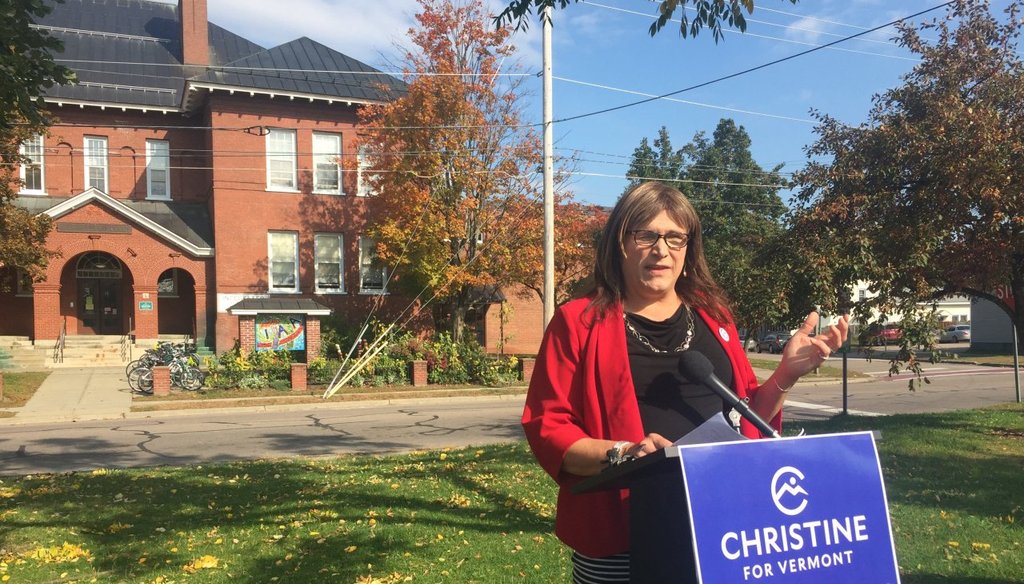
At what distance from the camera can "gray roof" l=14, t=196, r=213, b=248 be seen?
88.2ft

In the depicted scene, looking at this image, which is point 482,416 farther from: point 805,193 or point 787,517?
point 787,517

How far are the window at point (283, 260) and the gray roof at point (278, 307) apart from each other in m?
2.23

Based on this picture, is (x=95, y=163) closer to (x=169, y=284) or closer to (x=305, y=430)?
(x=169, y=284)

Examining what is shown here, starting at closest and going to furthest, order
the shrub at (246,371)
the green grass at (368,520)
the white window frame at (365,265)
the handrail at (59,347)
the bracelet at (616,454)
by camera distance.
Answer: the bracelet at (616,454) → the green grass at (368,520) → the shrub at (246,371) → the handrail at (59,347) → the white window frame at (365,265)

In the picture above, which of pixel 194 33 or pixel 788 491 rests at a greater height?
pixel 194 33

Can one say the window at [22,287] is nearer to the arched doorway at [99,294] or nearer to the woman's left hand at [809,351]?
the arched doorway at [99,294]

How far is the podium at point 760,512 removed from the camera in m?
1.54

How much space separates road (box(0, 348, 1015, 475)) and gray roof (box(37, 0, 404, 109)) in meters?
14.8

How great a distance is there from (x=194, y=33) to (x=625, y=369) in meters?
32.4

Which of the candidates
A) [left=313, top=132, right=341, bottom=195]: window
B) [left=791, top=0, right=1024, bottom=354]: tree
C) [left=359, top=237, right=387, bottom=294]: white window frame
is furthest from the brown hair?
[left=313, top=132, right=341, bottom=195]: window

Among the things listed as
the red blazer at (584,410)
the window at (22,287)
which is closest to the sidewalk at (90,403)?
the window at (22,287)

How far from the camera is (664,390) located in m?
2.07

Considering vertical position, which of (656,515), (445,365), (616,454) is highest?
(616,454)

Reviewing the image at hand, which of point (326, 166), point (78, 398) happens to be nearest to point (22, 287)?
point (78, 398)
